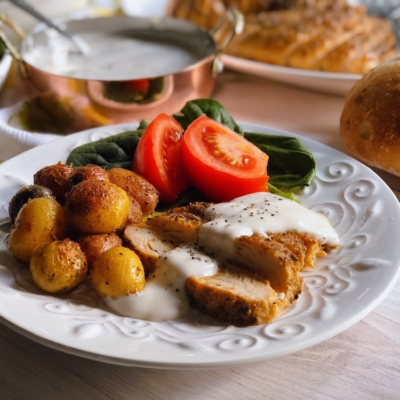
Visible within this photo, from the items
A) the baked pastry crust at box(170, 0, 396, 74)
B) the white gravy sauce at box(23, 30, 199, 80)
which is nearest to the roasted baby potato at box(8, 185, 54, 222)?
the white gravy sauce at box(23, 30, 199, 80)

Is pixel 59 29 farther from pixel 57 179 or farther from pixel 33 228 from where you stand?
pixel 33 228

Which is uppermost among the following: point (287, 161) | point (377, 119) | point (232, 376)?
point (377, 119)

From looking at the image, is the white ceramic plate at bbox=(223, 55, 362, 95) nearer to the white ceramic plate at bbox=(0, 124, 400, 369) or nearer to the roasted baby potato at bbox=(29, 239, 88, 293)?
the white ceramic plate at bbox=(0, 124, 400, 369)

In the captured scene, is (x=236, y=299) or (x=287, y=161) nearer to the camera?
(x=236, y=299)

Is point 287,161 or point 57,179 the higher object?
point 287,161

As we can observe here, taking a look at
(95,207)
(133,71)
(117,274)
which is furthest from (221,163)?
(133,71)

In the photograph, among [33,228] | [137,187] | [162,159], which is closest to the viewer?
[33,228]

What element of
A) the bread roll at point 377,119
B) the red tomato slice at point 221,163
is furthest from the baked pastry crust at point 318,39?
the red tomato slice at point 221,163
